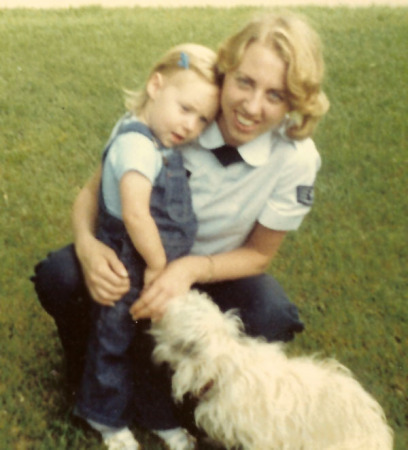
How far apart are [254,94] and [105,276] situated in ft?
2.98

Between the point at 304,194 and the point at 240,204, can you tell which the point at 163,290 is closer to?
the point at 240,204

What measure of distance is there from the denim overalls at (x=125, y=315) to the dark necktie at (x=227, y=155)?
0.17 m

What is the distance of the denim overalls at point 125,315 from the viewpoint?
100 inches

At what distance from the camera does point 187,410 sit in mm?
3061

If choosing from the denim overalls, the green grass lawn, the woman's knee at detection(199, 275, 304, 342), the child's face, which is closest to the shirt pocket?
the denim overalls

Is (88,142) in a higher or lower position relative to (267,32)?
lower

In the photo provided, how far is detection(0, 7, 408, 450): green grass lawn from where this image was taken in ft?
11.1

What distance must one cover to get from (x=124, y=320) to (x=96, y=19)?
233 inches

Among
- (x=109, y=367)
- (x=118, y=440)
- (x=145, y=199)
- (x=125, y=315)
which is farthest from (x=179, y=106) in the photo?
(x=118, y=440)

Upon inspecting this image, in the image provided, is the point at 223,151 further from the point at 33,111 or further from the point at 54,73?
the point at 54,73

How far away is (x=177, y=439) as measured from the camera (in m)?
3.02

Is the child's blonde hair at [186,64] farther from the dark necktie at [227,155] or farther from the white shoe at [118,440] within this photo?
the white shoe at [118,440]

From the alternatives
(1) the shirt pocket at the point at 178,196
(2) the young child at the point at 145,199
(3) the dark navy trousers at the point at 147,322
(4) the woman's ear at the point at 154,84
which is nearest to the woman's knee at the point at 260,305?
(3) the dark navy trousers at the point at 147,322

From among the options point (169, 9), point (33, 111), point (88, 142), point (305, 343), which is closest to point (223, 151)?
point (305, 343)
